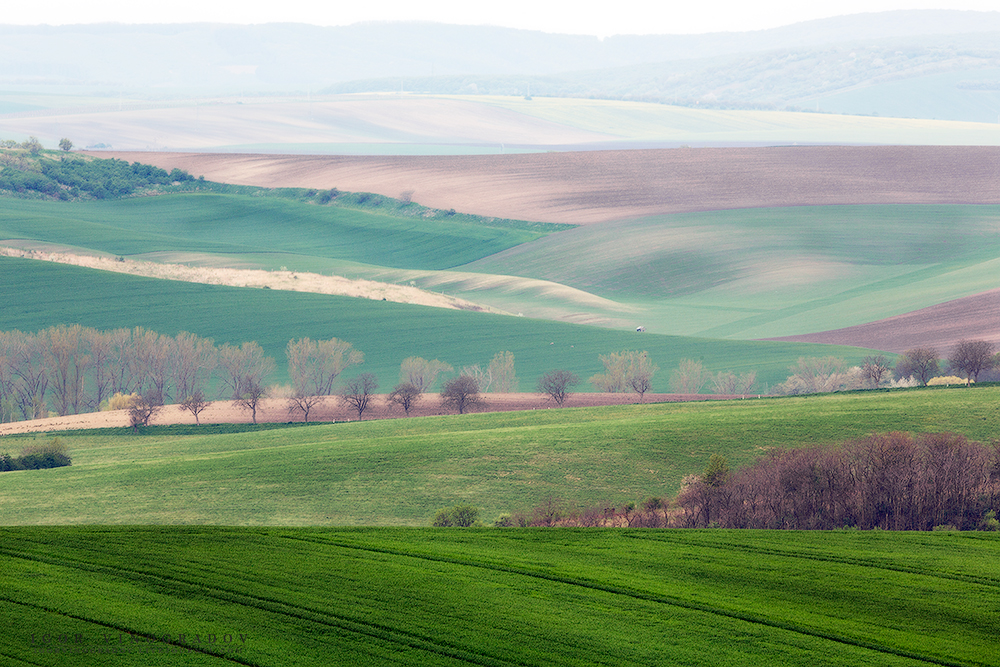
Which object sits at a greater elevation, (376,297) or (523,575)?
(376,297)

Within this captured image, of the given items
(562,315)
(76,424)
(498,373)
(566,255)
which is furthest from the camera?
(566,255)

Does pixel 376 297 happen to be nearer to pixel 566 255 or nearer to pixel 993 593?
pixel 566 255

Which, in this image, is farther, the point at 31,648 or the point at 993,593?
the point at 993,593

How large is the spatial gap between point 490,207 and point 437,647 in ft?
343

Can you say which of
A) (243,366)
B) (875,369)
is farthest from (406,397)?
(875,369)

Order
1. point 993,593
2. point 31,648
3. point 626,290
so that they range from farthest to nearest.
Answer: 1. point 626,290
2. point 993,593
3. point 31,648

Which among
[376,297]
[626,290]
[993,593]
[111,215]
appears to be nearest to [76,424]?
[376,297]

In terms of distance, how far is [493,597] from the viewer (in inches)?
879

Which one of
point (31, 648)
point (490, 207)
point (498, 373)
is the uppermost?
point (490, 207)

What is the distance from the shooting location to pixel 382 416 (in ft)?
185

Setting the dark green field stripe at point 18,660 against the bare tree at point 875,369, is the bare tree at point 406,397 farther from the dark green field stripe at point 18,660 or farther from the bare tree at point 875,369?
the dark green field stripe at point 18,660

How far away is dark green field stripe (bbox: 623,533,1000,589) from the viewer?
23828 millimetres

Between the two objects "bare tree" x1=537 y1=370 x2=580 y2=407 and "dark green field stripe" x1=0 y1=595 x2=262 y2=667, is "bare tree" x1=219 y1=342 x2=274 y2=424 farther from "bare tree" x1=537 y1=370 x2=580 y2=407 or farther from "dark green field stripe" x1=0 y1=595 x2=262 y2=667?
"dark green field stripe" x1=0 y1=595 x2=262 y2=667

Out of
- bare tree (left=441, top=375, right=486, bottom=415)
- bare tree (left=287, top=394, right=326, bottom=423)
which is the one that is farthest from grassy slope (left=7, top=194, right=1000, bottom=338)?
bare tree (left=287, top=394, right=326, bottom=423)
